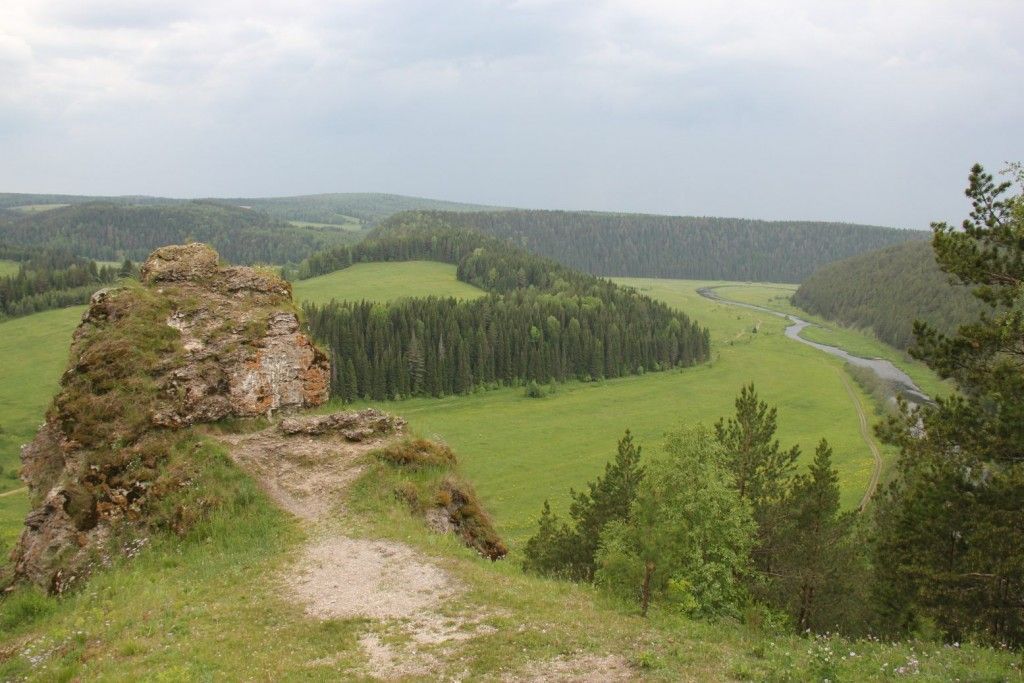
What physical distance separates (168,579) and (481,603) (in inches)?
348

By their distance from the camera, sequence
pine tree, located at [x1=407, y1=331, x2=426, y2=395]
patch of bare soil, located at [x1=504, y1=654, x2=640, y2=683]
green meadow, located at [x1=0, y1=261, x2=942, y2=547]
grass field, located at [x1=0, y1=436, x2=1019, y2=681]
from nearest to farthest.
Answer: patch of bare soil, located at [x1=504, y1=654, x2=640, y2=683], grass field, located at [x1=0, y1=436, x2=1019, y2=681], green meadow, located at [x1=0, y1=261, x2=942, y2=547], pine tree, located at [x1=407, y1=331, x2=426, y2=395]

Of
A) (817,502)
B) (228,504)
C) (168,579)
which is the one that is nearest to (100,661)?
(168,579)

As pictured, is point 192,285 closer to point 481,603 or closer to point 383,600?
point 383,600

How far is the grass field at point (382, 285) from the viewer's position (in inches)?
6319

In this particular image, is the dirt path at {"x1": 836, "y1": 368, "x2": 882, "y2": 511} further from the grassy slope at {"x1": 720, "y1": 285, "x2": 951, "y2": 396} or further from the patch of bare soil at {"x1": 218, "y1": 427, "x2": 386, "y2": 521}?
the patch of bare soil at {"x1": 218, "y1": 427, "x2": 386, "y2": 521}

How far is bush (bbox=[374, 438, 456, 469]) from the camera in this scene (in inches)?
1000

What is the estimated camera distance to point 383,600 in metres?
17.4

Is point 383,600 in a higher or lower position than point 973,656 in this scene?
lower

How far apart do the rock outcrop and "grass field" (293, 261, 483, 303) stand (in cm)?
12716

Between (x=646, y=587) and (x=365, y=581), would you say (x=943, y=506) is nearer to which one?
(x=646, y=587)

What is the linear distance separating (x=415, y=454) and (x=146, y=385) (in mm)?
9754

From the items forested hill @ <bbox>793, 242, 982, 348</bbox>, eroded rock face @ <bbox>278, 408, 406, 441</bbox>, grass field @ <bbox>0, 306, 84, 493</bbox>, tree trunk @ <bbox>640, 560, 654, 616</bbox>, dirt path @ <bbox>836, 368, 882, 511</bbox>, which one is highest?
forested hill @ <bbox>793, 242, 982, 348</bbox>

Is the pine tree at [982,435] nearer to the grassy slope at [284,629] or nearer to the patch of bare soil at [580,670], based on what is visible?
the grassy slope at [284,629]

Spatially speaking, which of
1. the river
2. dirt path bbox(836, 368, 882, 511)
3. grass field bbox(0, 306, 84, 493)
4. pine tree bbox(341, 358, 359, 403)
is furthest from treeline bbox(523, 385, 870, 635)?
pine tree bbox(341, 358, 359, 403)
